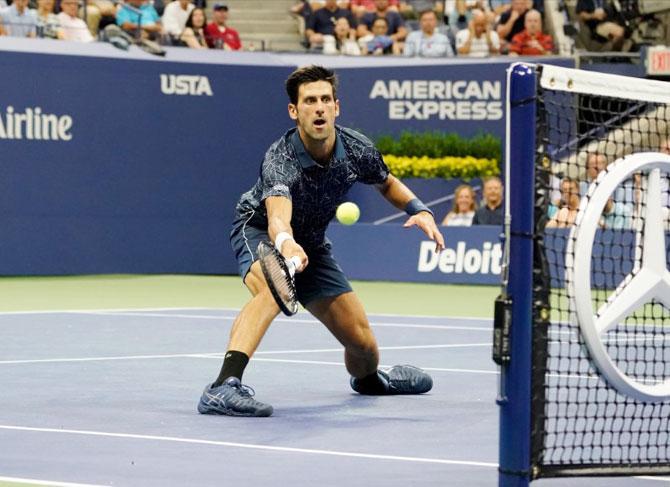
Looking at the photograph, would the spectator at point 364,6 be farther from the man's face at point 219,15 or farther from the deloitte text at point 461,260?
the deloitte text at point 461,260

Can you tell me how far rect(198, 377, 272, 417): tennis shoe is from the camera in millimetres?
6836

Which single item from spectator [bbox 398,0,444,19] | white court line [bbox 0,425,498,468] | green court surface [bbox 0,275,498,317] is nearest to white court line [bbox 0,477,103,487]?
white court line [bbox 0,425,498,468]

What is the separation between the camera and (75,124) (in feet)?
57.1

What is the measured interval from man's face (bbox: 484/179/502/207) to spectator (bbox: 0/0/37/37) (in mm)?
5563

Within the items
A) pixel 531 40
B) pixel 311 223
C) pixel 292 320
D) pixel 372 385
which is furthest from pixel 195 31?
pixel 311 223

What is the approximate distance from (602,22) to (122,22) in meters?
6.41

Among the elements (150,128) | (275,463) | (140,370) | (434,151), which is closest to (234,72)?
(150,128)

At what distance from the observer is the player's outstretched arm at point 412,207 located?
22.6 ft

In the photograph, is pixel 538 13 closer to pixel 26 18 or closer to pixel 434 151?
pixel 434 151

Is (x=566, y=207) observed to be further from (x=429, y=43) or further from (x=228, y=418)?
(x=429, y=43)

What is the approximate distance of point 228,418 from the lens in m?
6.84

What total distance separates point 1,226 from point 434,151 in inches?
210

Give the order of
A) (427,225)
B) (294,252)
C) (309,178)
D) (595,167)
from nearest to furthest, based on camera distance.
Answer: (595,167)
(294,252)
(427,225)
(309,178)

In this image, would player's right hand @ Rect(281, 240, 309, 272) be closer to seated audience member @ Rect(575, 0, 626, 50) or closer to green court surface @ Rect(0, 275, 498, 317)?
green court surface @ Rect(0, 275, 498, 317)
